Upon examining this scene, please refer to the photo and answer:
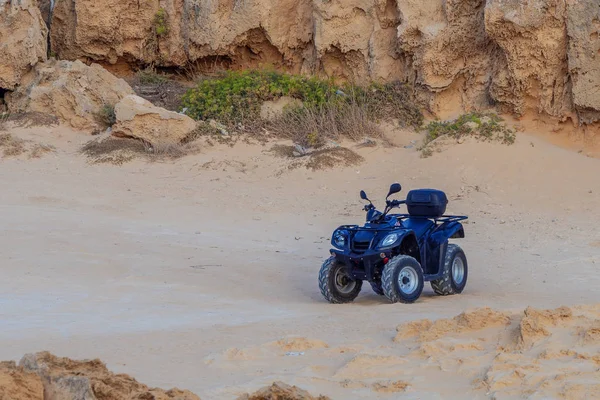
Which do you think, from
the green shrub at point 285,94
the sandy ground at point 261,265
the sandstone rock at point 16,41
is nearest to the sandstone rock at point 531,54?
the sandy ground at point 261,265

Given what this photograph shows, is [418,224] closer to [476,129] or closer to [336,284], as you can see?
[336,284]

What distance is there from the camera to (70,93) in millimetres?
15852

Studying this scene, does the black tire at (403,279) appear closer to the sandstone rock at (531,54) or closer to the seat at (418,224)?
the seat at (418,224)

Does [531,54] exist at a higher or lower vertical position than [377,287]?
higher

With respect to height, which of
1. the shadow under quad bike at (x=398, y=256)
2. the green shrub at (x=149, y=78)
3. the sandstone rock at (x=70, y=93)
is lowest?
the shadow under quad bike at (x=398, y=256)

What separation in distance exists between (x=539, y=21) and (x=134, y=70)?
818 centimetres

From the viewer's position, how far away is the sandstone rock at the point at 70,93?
1585 cm

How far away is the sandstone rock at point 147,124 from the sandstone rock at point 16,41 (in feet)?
7.75

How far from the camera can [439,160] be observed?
551 inches

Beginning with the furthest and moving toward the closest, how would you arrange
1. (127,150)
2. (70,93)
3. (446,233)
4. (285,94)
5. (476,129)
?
1. (285,94)
2. (70,93)
3. (127,150)
4. (476,129)
5. (446,233)

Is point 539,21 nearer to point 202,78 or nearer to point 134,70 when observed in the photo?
point 202,78

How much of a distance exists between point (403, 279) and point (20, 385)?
5.08m

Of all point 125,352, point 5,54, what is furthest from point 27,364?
point 5,54

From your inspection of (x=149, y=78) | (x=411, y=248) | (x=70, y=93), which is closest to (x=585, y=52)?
(x=411, y=248)
